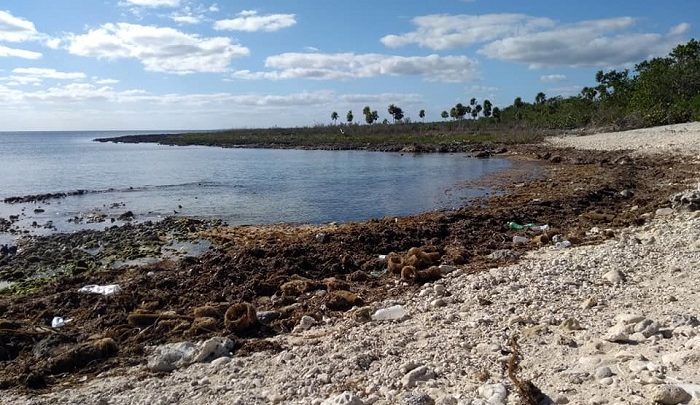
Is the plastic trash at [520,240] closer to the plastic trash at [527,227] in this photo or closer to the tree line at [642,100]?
the plastic trash at [527,227]

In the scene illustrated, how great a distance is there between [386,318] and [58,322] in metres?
5.59

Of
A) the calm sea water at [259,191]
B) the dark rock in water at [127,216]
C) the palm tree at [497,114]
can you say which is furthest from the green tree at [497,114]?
the dark rock in water at [127,216]

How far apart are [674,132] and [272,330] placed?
138 feet

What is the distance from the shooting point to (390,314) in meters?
7.98

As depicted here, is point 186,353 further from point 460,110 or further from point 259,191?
point 460,110

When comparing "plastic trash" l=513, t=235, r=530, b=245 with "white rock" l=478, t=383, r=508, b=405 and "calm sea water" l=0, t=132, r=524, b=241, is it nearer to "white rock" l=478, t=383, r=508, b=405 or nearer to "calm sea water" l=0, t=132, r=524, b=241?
"white rock" l=478, t=383, r=508, b=405

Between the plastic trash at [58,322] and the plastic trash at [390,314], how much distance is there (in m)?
5.28

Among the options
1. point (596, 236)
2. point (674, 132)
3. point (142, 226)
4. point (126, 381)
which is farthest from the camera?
point (674, 132)

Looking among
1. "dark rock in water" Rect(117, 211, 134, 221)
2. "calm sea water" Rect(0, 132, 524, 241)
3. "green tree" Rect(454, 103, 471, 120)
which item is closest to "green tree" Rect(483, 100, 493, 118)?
"green tree" Rect(454, 103, 471, 120)

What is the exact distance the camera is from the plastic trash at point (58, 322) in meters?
9.14

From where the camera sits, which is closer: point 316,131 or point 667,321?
point 667,321

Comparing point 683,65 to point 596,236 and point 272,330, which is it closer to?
point 596,236

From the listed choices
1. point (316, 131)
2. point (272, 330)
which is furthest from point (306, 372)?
point (316, 131)

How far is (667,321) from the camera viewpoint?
6191 millimetres
